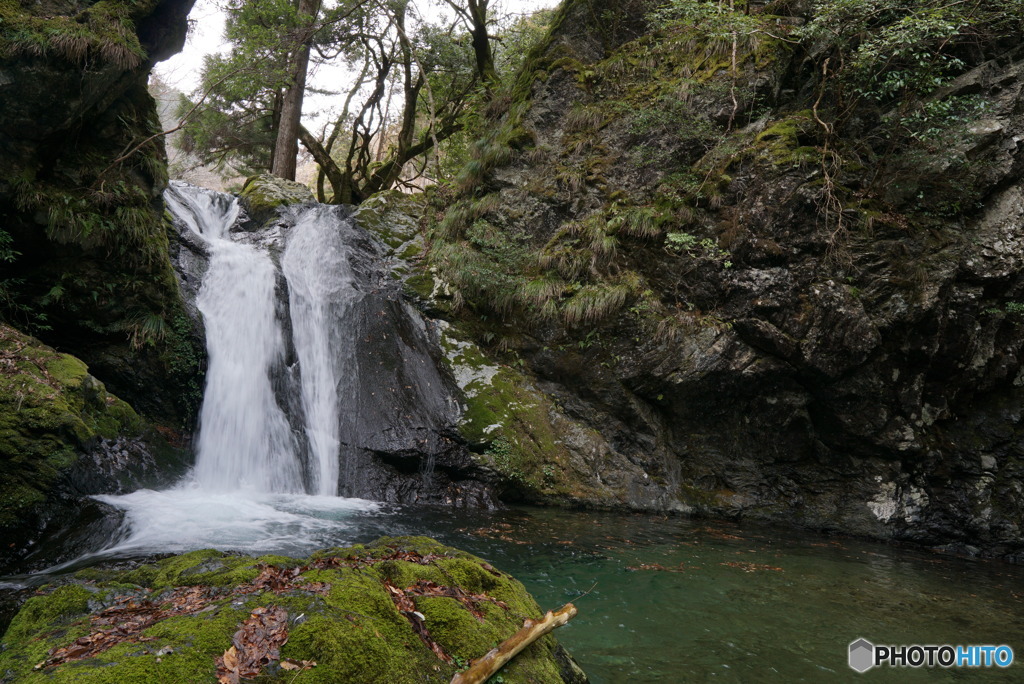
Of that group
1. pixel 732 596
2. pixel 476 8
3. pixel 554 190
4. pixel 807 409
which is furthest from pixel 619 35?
pixel 732 596

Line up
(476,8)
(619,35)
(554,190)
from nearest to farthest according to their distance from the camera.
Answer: (554,190) < (619,35) < (476,8)

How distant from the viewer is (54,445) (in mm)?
5273

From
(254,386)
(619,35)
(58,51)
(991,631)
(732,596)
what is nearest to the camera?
(991,631)

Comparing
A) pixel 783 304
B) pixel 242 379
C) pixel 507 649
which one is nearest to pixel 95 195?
pixel 242 379

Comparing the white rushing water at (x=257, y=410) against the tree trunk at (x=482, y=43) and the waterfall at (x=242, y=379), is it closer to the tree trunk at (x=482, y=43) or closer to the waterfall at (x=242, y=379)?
the waterfall at (x=242, y=379)

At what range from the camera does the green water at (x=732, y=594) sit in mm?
4094

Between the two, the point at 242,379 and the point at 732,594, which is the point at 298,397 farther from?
the point at 732,594

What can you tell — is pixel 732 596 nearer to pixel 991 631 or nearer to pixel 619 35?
pixel 991 631

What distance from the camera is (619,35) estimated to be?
42.8ft

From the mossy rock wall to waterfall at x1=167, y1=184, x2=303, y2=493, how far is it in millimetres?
997

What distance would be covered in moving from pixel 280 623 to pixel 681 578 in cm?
471

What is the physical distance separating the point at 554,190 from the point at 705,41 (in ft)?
14.4

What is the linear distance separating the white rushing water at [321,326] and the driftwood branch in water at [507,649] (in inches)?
230

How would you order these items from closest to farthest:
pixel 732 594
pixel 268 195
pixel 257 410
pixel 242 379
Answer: pixel 732 594, pixel 257 410, pixel 242 379, pixel 268 195
